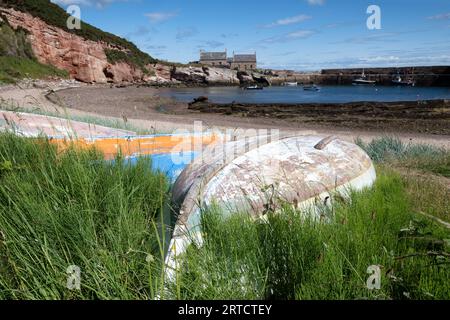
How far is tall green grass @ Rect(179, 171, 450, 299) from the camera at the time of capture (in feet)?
6.26

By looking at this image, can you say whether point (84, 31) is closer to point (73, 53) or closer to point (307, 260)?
point (73, 53)

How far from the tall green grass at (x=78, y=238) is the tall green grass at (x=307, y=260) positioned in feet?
1.02

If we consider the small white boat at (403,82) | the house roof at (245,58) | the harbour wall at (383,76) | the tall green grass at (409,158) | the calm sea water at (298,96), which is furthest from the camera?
the house roof at (245,58)

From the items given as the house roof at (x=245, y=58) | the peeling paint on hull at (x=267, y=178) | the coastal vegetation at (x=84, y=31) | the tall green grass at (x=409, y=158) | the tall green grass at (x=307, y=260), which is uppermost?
the house roof at (x=245, y=58)

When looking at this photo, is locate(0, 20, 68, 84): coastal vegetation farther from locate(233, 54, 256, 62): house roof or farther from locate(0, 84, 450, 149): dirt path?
locate(233, 54, 256, 62): house roof

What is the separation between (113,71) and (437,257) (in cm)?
6193

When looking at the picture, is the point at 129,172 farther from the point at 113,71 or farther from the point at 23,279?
the point at 113,71

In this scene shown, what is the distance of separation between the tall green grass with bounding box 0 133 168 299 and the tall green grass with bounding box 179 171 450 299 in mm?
311

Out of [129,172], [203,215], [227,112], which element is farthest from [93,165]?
[227,112]

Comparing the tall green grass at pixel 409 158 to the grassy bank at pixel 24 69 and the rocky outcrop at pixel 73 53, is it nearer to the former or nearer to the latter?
the grassy bank at pixel 24 69

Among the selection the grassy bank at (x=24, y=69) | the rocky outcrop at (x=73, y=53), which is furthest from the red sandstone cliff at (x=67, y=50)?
the grassy bank at (x=24, y=69)

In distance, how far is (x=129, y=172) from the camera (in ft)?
11.7

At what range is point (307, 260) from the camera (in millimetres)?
2080

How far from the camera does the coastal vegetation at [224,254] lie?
1928mm
